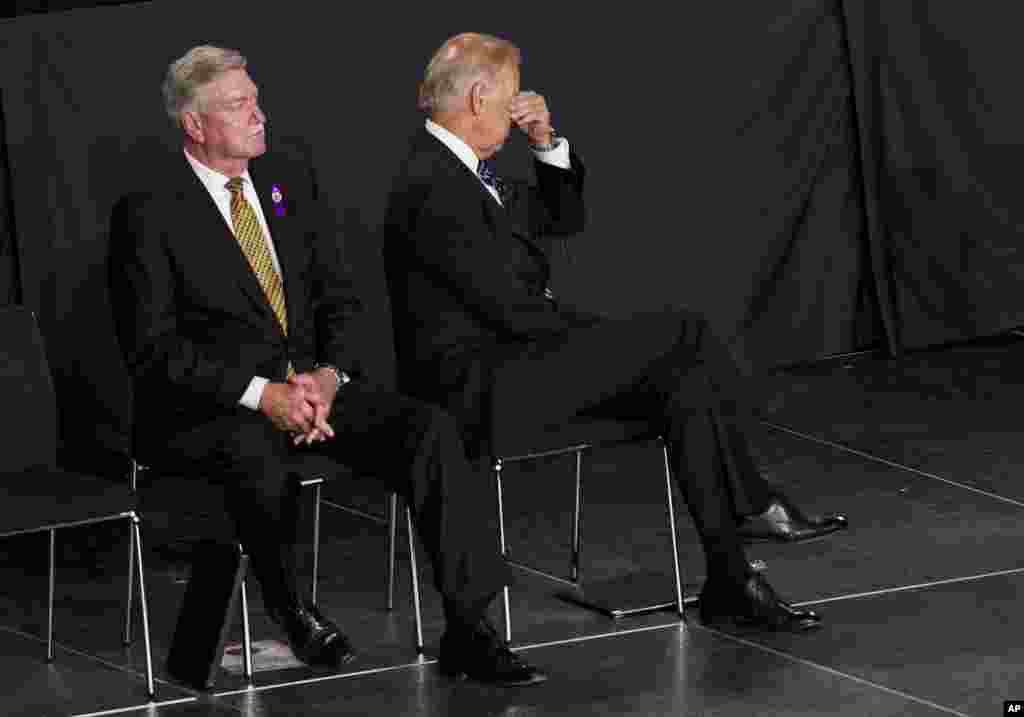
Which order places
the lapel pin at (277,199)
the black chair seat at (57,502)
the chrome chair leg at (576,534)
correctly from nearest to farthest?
1. the black chair seat at (57,502)
2. the lapel pin at (277,199)
3. the chrome chair leg at (576,534)

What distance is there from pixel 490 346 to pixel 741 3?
2.53 m

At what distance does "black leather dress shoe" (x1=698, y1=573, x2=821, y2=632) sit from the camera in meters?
5.20

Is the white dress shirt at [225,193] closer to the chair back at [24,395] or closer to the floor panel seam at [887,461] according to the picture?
the chair back at [24,395]

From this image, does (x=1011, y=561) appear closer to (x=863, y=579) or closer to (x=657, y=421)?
(x=863, y=579)

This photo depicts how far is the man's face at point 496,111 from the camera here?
213 inches

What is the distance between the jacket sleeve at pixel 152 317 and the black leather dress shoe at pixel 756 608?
1216 mm

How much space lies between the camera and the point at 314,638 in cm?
507

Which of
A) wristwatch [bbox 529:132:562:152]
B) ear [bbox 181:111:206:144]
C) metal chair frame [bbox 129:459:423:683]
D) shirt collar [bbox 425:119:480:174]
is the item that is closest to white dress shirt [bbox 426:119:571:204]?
shirt collar [bbox 425:119:480:174]

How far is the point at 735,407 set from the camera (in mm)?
5254

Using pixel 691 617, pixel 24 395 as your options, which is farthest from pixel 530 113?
pixel 24 395

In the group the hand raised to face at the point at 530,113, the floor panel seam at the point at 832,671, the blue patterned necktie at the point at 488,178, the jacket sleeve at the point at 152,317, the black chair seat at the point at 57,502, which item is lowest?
the floor panel seam at the point at 832,671

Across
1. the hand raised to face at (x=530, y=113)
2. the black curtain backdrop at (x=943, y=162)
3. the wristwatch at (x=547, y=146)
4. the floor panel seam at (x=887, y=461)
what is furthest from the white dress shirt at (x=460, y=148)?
the black curtain backdrop at (x=943, y=162)

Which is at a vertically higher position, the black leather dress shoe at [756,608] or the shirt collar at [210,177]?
the shirt collar at [210,177]

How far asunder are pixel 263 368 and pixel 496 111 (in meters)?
0.84
